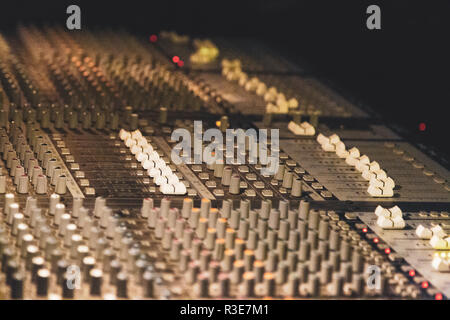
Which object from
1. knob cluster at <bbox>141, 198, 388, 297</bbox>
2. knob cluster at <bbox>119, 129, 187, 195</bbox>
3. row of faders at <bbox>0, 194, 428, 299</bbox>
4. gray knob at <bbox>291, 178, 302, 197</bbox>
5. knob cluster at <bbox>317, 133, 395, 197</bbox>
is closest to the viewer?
row of faders at <bbox>0, 194, 428, 299</bbox>

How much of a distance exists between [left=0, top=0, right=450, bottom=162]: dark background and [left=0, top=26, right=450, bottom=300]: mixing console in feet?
1.07

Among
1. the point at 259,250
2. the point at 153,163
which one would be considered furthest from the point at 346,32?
the point at 259,250

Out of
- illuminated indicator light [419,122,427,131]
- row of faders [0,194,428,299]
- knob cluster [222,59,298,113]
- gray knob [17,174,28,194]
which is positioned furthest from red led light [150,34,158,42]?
row of faders [0,194,428,299]

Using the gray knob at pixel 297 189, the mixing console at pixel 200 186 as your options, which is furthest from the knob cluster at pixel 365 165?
the gray knob at pixel 297 189

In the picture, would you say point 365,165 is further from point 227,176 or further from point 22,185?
point 22,185

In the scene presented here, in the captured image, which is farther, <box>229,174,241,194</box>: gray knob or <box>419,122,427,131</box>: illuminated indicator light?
<box>419,122,427,131</box>: illuminated indicator light

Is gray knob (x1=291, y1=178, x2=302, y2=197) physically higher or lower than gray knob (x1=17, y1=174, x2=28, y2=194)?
lower

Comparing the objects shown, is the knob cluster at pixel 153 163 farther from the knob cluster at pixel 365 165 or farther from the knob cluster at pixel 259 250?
the knob cluster at pixel 365 165

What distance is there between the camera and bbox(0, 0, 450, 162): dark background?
25.8ft

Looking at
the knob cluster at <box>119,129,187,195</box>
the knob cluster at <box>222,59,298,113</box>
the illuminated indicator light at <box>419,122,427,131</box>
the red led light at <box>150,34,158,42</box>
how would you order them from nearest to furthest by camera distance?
the knob cluster at <box>119,129,187,195</box>, the illuminated indicator light at <box>419,122,427,131</box>, the knob cluster at <box>222,59,298,113</box>, the red led light at <box>150,34,158,42</box>

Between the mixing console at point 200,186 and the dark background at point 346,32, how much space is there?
33cm

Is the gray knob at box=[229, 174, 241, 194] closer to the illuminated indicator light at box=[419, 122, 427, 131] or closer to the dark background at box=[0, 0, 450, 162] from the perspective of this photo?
the dark background at box=[0, 0, 450, 162]

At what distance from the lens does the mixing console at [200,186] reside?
470 centimetres
